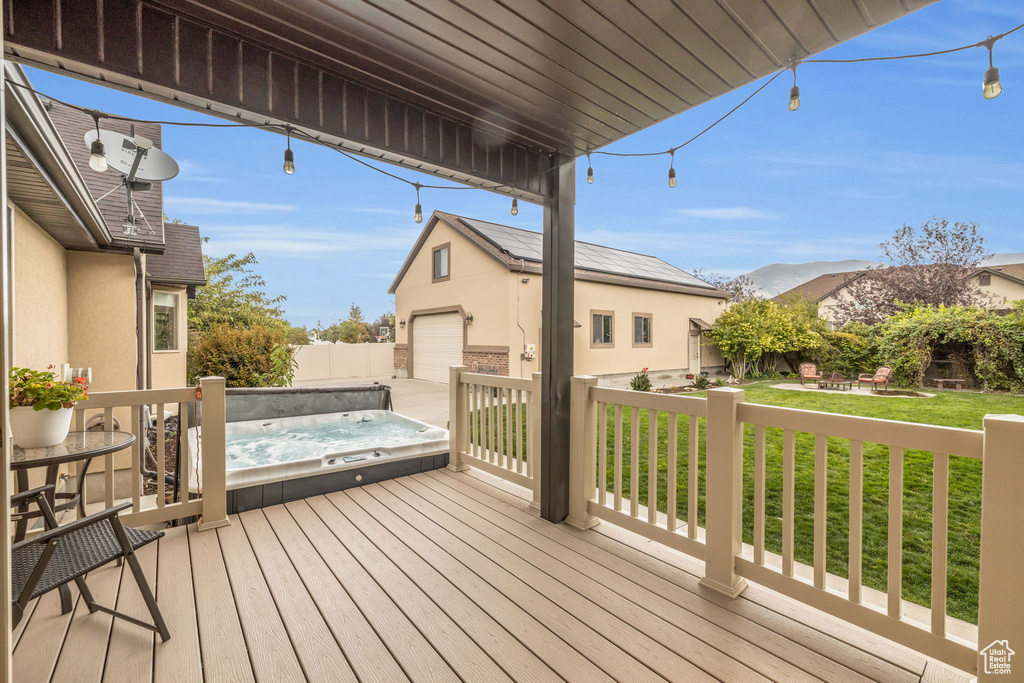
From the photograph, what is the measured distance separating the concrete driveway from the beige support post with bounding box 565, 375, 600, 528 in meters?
4.16

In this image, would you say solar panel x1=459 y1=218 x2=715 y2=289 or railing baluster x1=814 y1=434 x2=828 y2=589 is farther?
solar panel x1=459 y1=218 x2=715 y2=289

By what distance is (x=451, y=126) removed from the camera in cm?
266

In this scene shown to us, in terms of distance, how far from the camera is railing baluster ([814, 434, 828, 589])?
1.86m

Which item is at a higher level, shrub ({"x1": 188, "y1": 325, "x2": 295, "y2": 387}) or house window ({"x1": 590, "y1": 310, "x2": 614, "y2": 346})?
house window ({"x1": 590, "y1": 310, "x2": 614, "y2": 346})

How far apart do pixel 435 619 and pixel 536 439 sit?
1.50 m

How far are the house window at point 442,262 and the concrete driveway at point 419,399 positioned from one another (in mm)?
3120

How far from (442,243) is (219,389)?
10373 mm

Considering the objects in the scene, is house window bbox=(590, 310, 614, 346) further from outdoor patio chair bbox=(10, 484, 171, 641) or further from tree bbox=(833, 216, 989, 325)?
tree bbox=(833, 216, 989, 325)

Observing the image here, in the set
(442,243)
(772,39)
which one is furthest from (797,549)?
(442,243)

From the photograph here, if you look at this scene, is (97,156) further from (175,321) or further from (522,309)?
(522,309)

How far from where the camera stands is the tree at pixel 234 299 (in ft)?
49.5

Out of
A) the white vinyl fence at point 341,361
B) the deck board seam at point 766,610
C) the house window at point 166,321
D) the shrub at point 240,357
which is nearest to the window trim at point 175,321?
the house window at point 166,321

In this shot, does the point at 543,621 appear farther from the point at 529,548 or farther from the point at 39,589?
the point at 39,589

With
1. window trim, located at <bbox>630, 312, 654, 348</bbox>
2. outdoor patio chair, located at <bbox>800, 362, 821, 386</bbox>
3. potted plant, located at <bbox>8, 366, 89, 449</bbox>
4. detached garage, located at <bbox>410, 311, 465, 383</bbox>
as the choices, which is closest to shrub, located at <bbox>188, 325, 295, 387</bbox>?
detached garage, located at <bbox>410, 311, 465, 383</bbox>
